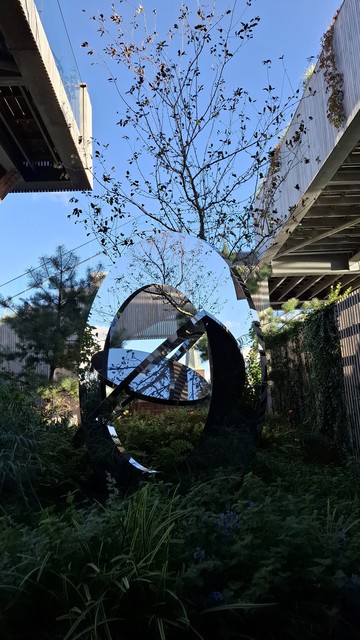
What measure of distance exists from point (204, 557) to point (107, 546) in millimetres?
365

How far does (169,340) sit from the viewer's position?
4.99 m

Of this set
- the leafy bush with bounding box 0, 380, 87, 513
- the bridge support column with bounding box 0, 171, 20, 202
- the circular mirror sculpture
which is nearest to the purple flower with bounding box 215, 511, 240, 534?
the leafy bush with bounding box 0, 380, 87, 513

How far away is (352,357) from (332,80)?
182 inches

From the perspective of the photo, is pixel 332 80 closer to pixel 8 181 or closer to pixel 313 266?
pixel 8 181

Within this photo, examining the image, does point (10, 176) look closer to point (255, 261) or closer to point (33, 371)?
point (33, 371)

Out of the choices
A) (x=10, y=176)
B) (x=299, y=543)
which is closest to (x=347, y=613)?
(x=299, y=543)

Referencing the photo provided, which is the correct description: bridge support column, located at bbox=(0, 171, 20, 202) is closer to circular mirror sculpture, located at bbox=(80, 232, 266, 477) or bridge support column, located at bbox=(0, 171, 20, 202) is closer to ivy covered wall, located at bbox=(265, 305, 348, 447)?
ivy covered wall, located at bbox=(265, 305, 348, 447)

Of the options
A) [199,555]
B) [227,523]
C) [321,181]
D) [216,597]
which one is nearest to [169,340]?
[227,523]

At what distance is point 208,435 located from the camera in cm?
470

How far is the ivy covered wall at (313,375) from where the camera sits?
8273mm

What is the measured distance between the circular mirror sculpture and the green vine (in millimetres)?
5383

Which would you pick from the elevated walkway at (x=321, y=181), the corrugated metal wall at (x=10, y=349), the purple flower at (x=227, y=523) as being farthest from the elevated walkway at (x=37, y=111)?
the purple flower at (x=227, y=523)

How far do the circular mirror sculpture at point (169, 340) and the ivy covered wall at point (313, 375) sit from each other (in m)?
3.56

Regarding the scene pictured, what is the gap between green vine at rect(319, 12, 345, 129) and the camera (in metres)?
9.42
